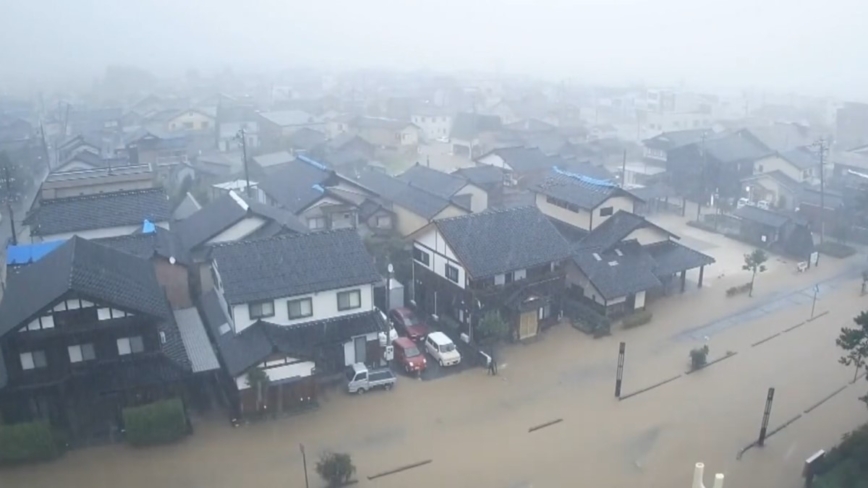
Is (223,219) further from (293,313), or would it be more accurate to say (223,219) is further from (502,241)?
(502,241)

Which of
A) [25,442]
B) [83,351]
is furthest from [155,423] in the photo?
[25,442]

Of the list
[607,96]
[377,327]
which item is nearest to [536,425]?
[377,327]

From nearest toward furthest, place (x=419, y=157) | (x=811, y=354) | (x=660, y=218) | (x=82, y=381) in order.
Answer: (x=82, y=381) < (x=811, y=354) < (x=660, y=218) < (x=419, y=157)

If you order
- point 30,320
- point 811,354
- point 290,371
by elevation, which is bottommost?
point 811,354

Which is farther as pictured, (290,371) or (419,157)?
(419,157)

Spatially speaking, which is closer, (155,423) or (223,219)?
(155,423)

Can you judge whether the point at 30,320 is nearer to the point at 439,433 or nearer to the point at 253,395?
the point at 253,395

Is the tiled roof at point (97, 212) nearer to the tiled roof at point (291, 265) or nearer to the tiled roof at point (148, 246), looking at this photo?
the tiled roof at point (148, 246)
